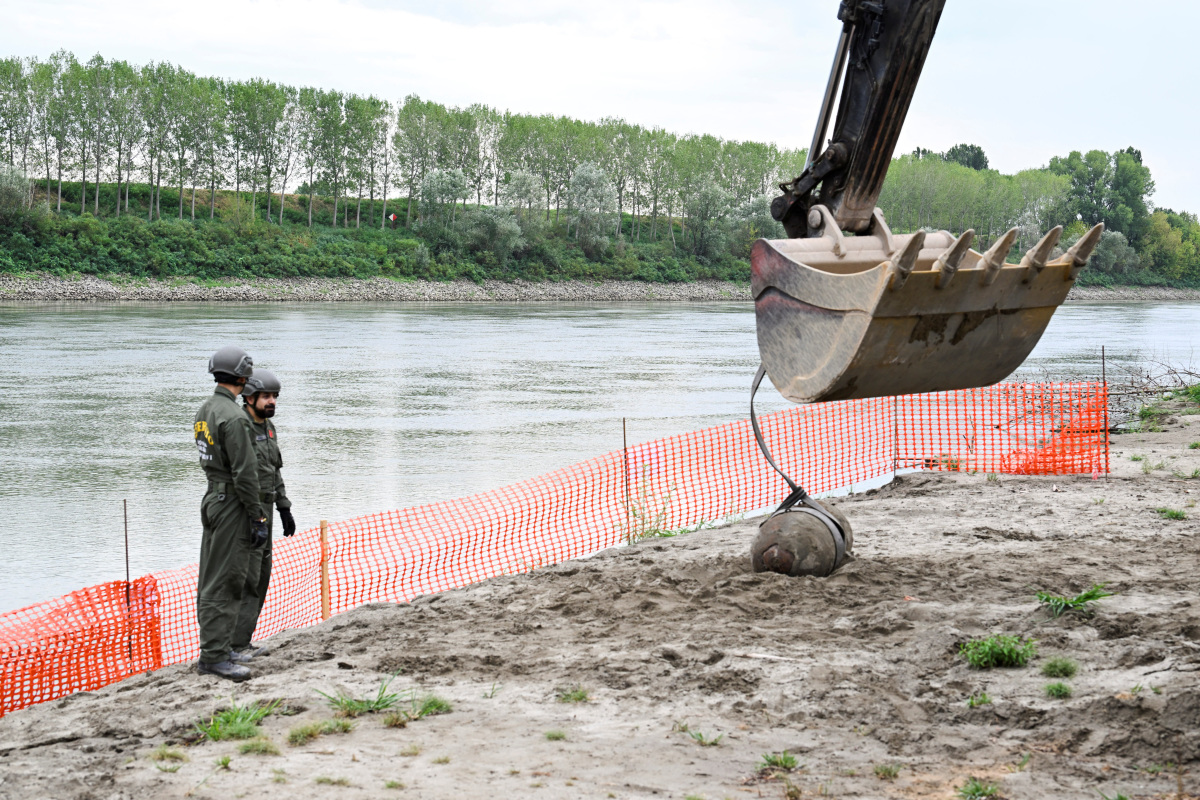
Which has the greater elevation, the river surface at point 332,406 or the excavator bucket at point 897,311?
the excavator bucket at point 897,311

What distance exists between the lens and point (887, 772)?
4.77m

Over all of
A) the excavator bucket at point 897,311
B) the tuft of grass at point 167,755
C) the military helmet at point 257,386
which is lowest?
the tuft of grass at point 167,755

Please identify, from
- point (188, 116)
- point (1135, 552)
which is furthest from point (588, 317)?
point (1135, 552)

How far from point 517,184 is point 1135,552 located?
243 ft

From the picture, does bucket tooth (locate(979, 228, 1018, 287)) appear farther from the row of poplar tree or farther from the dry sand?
the row of poplar tree

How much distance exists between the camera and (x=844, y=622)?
23.3ft

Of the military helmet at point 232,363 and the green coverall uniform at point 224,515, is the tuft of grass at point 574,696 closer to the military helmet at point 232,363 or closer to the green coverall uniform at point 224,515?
the green coverall uniform at point 224,515

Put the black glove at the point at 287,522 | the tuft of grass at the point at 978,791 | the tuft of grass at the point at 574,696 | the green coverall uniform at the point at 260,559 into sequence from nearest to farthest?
1. the tuft of grass at the point at 978,791
2. the tuft of grass at the point at 574,696
3. the green coverall uniform at the point at 260,559
4. the black glove at the point at 287,522

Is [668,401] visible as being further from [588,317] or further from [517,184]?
[517,184]

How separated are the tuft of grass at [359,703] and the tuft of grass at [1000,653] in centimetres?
319

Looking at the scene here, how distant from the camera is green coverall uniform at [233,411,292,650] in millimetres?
6957

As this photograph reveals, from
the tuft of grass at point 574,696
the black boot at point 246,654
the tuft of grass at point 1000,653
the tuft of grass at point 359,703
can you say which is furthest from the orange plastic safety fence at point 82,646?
the tuft of grass at point 1000,653

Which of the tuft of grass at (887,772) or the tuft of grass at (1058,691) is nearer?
the tuft of grass at (887,772)

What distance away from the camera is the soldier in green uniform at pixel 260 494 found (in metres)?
6.98
